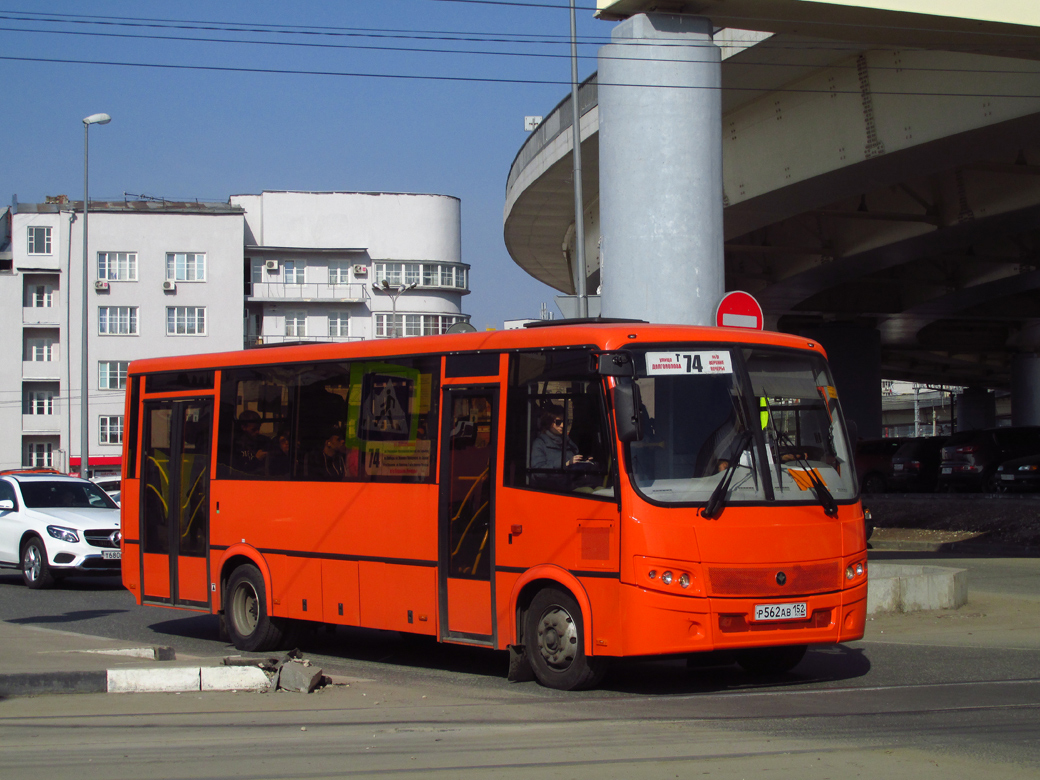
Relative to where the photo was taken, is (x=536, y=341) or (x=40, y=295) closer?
(x=536, y=341)

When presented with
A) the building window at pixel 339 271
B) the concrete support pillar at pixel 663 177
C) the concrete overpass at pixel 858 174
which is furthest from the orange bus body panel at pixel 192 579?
the building window at pixel 339 271

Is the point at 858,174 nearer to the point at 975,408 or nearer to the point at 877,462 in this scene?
the point at 877,462

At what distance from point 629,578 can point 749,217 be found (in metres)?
17.4

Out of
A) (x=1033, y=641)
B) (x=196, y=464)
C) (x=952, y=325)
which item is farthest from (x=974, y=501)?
(x=952, y=325)

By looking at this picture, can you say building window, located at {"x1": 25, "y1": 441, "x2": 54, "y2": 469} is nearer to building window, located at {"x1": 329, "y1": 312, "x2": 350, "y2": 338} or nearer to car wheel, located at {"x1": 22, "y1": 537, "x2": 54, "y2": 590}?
building window, located at {"x1": 329, "y1": 312, "x2": 350, "y2": 338}

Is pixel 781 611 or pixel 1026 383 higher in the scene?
pixel 1026 383

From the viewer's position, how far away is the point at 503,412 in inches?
376

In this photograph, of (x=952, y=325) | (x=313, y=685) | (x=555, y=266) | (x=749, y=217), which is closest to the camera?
(x=313, y=685)

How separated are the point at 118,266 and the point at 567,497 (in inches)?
2729

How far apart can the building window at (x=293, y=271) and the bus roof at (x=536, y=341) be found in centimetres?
6818

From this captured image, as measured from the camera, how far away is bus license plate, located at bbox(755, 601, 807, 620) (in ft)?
28.2

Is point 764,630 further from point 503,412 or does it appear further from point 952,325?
point 952,325

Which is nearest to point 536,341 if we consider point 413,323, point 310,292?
point 310,292

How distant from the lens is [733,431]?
877cm
